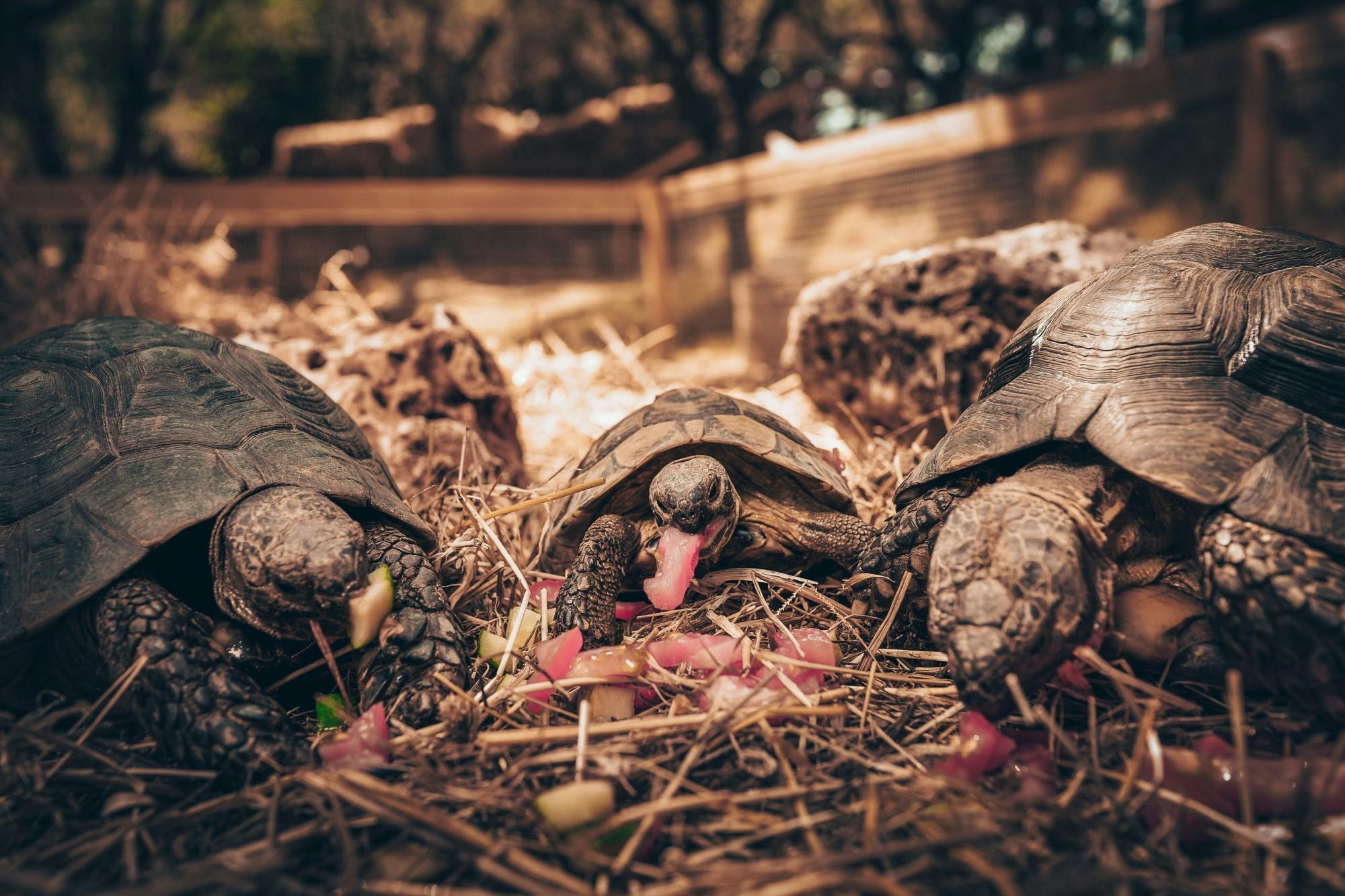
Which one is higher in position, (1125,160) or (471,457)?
(1125,160)

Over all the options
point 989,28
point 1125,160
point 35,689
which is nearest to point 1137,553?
point 35,689

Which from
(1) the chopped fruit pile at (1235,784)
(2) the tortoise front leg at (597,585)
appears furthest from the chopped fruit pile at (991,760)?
(2) the tortoise front leg at (597,585)

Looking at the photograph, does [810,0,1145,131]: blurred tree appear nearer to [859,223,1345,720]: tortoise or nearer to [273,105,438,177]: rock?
[273,105,438,177]: rock

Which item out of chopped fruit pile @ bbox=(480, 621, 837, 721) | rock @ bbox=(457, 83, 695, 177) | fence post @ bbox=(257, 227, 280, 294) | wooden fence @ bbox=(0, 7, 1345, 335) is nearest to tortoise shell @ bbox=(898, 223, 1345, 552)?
chopped fruit pile @ bbox=(480, 621, 837, 721)

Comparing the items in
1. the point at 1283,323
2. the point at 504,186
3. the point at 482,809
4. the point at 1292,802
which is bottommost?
the point at 1292,802

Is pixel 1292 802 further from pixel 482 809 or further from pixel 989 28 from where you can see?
pixel 989 28

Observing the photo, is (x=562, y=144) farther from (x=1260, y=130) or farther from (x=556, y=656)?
(x=556, y=656)

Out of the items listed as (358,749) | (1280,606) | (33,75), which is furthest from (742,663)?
(33,75)
